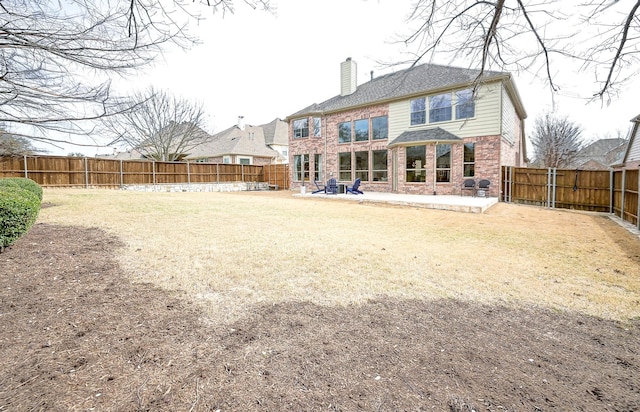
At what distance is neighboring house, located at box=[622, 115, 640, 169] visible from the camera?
39.4 feet

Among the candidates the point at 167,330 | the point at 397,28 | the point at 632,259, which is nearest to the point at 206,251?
the point at 167,330

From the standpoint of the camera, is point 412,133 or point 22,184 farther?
point 412,133

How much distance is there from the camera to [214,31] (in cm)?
429

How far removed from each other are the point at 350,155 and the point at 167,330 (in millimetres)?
17528

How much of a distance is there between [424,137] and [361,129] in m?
4.56

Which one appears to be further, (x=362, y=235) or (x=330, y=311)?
(x=362, y=235)

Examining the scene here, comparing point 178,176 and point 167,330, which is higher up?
point 178,176

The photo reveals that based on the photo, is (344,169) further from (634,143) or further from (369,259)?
(369,259)

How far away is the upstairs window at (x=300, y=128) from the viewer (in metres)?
21.5

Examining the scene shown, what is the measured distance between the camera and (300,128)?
71.9ft

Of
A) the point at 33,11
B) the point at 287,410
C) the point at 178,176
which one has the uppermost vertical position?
the point at 33,11

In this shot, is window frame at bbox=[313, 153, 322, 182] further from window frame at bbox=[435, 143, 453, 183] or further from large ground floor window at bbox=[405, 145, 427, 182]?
window frame at bbox=[435, 143, 453, 183]

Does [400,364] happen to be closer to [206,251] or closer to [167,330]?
[167,330]

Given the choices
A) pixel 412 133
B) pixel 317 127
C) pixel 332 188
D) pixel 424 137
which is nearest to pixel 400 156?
pixel 412 133
